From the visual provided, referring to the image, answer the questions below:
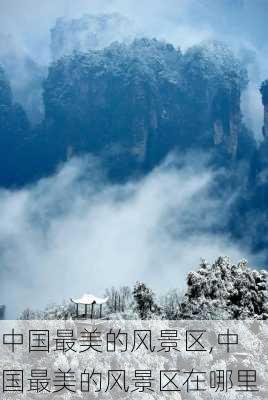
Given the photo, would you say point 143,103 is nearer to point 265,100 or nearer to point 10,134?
point 265,100

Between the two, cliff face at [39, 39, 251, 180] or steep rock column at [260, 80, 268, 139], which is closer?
steep rock column at [260, 80, 268, 139]

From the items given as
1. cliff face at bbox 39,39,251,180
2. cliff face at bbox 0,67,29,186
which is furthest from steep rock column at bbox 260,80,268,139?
cliff face at bbox 0,67,29,186

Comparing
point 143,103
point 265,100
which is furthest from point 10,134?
point 265,100

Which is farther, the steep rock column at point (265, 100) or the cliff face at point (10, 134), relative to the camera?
the cliff face at point (10, 134)

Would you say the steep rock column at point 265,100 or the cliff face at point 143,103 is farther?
the cliff face at point 143,103

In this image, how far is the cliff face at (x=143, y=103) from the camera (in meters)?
108

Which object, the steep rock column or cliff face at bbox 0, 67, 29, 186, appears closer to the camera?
the steep rock column

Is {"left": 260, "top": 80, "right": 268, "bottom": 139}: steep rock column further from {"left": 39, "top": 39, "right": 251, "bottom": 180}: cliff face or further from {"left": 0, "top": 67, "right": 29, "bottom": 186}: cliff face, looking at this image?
{"left": 0, "top": 67, "right": 29, "bottom": 186}: cliff face

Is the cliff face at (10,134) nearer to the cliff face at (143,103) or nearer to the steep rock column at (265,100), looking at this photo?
the cliff face at (143,103)

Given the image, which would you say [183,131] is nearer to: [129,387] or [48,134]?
[48,134]

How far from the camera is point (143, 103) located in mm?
109250

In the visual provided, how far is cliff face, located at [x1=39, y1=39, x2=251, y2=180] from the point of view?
108m

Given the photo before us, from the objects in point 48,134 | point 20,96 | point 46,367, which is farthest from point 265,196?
point 46,367

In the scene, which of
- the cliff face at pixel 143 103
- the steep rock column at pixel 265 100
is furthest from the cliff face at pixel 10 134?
the steep rock column at pixel 265 100
